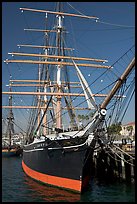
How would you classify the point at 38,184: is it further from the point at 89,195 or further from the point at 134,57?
the point at 134,57

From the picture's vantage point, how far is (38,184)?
19516mm

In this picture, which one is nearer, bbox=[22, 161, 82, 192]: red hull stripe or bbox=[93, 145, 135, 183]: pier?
bbox=[22, 161, 82, 192]: red hull stripe

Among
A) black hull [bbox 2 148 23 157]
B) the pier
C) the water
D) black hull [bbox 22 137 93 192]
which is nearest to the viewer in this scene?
the water

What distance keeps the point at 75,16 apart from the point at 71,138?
1868cm

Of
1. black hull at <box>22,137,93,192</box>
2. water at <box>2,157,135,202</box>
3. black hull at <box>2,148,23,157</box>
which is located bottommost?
black hull at <box>2,148,23,157</box>

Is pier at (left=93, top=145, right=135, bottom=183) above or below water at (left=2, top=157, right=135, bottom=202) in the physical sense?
above

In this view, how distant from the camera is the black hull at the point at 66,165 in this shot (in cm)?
1575

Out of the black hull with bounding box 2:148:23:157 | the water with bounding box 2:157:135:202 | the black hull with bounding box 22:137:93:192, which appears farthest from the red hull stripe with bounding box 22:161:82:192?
the black hull with bounding box 2:148:23:157

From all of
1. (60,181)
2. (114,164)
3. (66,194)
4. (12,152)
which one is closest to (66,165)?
(60,181)

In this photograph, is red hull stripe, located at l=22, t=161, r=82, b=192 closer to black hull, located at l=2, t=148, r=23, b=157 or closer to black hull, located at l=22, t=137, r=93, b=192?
black hull, located at l=22, t=137, r=93, b=192

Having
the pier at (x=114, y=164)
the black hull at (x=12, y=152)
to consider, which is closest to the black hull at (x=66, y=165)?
the pier at (x=114, y=164)

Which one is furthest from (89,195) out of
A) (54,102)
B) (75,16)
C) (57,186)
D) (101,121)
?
(75,16)

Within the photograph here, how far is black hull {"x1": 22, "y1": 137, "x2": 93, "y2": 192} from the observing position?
15.8 m

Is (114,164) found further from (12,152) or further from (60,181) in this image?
(12,152)
